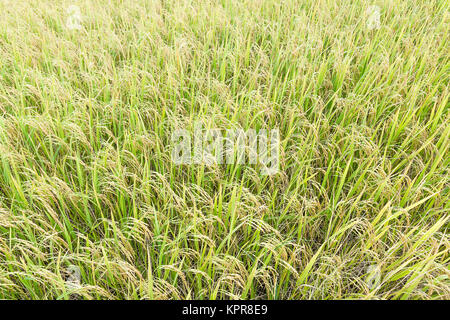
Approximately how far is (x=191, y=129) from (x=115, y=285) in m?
0.91

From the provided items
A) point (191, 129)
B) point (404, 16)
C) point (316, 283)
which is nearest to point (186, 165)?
point (191, 129)

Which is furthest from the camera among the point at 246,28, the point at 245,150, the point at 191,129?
the point at 246,28

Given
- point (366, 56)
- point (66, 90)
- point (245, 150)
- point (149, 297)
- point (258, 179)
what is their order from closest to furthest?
point (149, 297)
point (258, 179)
point (245, 150)
point (66, 90)
point (366, 56)

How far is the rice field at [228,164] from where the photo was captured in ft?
3.77

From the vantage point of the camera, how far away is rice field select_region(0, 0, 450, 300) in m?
1.15

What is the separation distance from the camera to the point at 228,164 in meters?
1.49

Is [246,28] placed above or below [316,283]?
above

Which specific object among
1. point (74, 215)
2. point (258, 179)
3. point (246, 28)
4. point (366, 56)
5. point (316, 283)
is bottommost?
point (316, 283)

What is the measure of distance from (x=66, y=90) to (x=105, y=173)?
2.76 feet

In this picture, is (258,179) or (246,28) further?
(246,28)

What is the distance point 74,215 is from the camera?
1425 mm

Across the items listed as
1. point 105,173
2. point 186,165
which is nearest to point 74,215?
point 105,173
